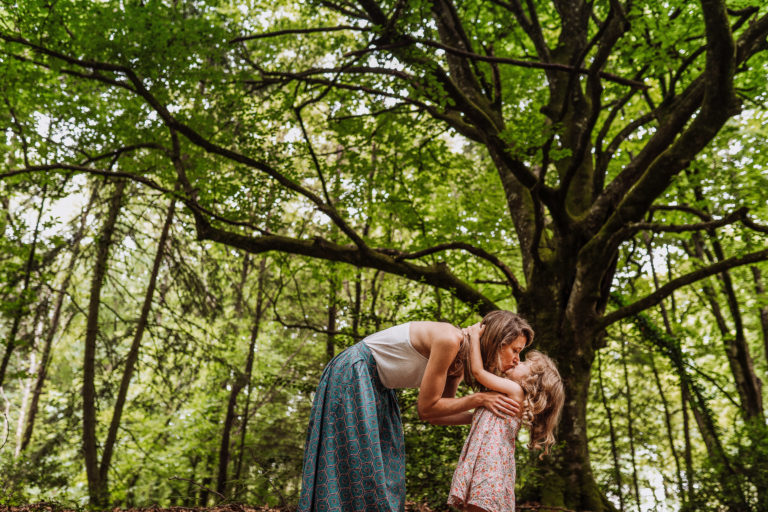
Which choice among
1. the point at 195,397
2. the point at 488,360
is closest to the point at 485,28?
the point at 488,360

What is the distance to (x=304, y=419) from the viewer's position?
11.2 metres

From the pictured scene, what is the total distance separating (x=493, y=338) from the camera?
293cm

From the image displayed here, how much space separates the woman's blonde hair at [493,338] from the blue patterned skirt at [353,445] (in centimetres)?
44

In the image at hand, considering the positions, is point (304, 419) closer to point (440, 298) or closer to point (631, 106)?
point (440, 298)

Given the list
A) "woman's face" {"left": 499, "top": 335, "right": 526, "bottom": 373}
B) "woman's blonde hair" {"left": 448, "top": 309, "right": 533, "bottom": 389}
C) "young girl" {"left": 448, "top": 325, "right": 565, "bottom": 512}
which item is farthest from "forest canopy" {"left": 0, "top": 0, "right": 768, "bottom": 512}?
"woman's face" {"left": 499, "top": 335, "right": 526, "bottom": 373}

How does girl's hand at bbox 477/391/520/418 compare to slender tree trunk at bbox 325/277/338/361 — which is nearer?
girl's hand at bbox 477/391/520/418

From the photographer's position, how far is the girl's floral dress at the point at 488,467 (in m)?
2.91

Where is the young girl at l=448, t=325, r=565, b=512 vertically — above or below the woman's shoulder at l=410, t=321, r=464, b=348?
below

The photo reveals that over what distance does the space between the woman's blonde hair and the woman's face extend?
2cm

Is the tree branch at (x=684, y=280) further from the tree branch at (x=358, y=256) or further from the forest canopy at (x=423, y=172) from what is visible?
the tree branch at (x=358, y=256)

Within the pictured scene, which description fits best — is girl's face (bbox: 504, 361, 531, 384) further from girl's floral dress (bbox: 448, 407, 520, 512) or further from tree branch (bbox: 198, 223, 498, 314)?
tree branch (bbox: 198, 223, 498, 314)

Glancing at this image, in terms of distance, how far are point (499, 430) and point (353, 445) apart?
861 millimetres

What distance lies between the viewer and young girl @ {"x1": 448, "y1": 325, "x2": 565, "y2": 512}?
115 inches

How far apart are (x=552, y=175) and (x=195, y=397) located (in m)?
8.69
